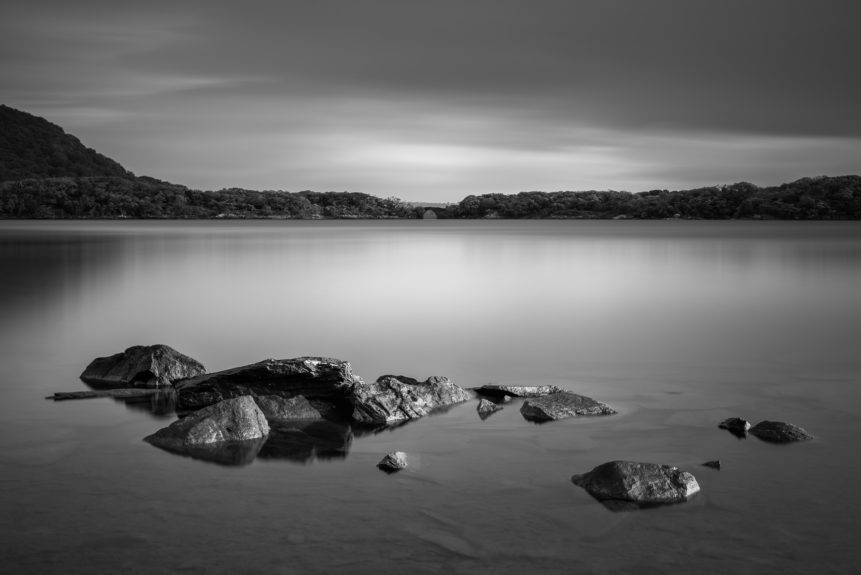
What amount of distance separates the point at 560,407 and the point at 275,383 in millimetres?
3862

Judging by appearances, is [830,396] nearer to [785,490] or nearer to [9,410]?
[785,490]

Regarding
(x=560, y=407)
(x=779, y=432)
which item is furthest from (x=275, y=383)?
(x=779, y=432)

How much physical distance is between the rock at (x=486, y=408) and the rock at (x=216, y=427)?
111 inches

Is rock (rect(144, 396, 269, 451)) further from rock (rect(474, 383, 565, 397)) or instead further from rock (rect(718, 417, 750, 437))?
rock (rect(718, 417, 750, 437))

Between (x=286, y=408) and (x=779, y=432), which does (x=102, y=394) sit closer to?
(x=286, y=408)

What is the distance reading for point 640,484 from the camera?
729cm

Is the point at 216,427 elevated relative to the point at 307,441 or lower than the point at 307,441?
elevated

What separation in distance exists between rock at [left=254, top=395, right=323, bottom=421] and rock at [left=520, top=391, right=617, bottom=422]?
9.01 feet

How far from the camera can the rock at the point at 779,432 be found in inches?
360

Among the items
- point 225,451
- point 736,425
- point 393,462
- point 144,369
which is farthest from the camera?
point 144,369

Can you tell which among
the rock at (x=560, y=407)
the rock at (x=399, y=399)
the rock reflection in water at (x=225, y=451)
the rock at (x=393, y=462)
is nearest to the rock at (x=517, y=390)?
the rock at (x=399, y=399)

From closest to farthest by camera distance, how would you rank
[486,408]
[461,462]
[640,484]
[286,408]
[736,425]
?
1. [640,484]
2. [461,462]
3. [736,425]
4. [286,408]
5. [486,408]

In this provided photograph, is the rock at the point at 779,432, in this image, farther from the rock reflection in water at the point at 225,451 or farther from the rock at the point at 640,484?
the rock reflection in water at the point at 225,451

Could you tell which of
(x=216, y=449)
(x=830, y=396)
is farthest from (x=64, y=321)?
(x=830, y=396)
